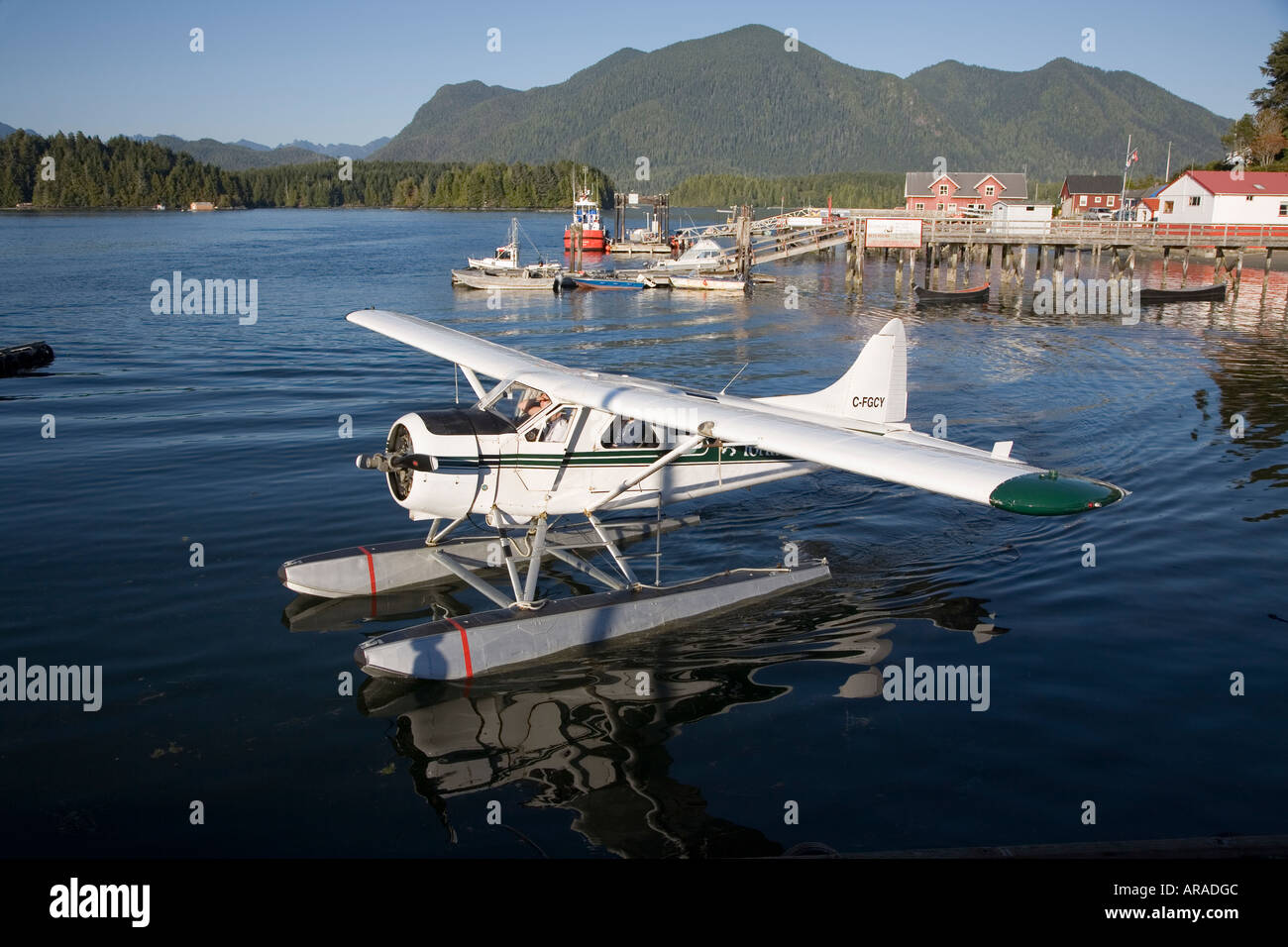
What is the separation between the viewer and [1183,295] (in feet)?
125

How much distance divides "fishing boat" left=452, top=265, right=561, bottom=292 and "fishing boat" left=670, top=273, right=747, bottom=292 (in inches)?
247

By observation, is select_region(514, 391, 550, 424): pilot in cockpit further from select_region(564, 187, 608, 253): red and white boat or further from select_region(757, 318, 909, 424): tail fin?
select_region(564, 187, 608, 253): red and white boat

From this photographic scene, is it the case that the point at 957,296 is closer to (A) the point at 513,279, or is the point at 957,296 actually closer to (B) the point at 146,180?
(A) the point at 513,279

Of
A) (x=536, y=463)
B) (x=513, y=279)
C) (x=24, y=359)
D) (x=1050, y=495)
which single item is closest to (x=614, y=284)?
(x=513, y=279)

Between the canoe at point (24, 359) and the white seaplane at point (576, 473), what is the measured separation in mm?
17112

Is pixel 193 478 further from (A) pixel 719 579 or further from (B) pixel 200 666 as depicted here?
(A) pixel 719 579

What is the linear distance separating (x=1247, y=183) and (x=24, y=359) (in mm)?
59192

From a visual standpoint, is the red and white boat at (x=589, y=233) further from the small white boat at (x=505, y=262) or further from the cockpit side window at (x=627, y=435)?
the cockpit side window at (x=627, y=435)

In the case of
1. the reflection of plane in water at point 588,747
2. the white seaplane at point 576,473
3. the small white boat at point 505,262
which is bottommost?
the reflection of plane in water at point 588,747

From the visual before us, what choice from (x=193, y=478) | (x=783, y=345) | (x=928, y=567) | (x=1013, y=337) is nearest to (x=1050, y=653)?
(x=928, y=567)

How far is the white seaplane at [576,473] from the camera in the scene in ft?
28.1

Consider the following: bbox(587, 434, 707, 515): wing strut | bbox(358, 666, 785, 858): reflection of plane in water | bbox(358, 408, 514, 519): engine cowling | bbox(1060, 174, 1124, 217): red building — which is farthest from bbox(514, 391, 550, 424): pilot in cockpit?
bbox(1060, 174, 1124, 217): red building

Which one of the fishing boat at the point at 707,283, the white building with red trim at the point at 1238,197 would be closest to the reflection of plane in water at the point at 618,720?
the fishing boat at the point at 707,283
